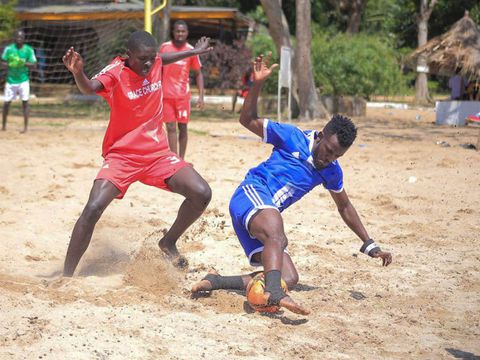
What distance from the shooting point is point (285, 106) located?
69.4 ft

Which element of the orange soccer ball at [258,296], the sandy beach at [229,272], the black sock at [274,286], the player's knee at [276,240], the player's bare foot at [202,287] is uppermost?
the player's knee at [276,240]

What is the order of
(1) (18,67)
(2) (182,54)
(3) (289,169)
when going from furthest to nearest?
(1) (18,67)
(2) (182,54)
(3) (289,169)

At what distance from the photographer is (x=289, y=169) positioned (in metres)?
5.08

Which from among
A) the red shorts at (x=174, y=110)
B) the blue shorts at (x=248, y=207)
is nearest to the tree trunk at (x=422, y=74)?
the red shorts at (x=174, y=110)

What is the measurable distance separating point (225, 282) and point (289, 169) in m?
0.89

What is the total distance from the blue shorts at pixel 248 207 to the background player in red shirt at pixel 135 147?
18.8 inches

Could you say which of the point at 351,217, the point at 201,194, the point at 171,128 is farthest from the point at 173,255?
the point at 171,128

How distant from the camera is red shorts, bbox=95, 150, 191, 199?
5344mm

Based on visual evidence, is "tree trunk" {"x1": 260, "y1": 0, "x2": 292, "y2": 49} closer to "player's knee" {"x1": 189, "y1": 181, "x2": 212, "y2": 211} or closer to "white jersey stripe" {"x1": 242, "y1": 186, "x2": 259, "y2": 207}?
"player's knee" {"x1": 189, "y1": 181, "x2": 212, "y2": 211}

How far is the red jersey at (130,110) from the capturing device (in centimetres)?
541

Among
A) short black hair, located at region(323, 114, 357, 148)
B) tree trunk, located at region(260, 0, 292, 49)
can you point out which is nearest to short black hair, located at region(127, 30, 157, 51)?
short black hair, located at region(323, 114, 357, 148)

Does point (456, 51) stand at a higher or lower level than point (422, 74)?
higher

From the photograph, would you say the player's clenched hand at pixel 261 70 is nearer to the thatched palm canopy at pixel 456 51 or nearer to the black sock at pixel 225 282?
the black sock at pixel 225 282

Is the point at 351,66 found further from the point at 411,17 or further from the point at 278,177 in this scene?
the point at 278,177
